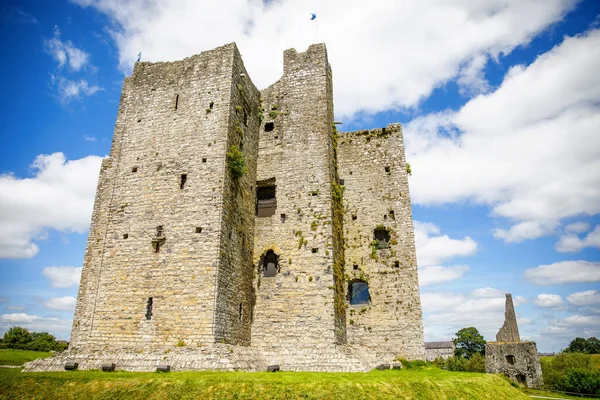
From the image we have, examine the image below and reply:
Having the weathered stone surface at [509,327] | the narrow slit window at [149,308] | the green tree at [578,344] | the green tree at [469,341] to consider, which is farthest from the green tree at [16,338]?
the green tree at [578,344]

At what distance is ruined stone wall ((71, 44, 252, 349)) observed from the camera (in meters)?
14.5

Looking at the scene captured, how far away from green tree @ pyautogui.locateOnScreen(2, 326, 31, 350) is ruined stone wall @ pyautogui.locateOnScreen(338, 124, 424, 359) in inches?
989

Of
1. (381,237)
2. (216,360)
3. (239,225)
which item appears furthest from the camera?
(381,237)

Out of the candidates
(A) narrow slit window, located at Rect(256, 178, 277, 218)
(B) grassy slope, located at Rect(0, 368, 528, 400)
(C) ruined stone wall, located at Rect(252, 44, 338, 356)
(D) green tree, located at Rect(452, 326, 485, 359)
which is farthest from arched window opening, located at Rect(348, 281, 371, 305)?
(D) green tree, located at Rect(452, 326, 485, 359)

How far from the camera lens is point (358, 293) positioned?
19.6 m

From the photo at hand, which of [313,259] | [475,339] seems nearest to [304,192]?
[313,259]

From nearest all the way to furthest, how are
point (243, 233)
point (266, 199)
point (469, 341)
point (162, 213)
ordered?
point (162, 213), point (243, 233), point (266, 199), point (469, 341)

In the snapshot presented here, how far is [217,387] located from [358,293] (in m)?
11.1

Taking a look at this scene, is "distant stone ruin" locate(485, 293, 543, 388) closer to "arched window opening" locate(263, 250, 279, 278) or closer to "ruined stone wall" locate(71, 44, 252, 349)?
"arched window opening" locate(263, 250, 279, 278)

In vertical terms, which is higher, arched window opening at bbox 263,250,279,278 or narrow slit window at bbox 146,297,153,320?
arched window opening at bbox 263,250,279,278

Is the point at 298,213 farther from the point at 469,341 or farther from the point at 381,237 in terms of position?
the point at 469,341

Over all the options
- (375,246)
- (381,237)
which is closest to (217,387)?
(375,246)

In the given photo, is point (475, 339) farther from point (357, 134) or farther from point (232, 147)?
point (232, 147)

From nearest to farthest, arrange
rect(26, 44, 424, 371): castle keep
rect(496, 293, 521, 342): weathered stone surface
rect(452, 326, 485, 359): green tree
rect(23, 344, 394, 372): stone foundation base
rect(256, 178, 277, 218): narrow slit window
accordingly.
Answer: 1. rect(23, 344, 394, 372): stone foundation base
2. rect(26, 44, 424, 371): castle keep
3. rect(256, 178, 277, 218): narrow slit window
4. rect(496, 293, 521, 342): weathered stone surface
5. rect(452, 326, 485, 359): green tree
